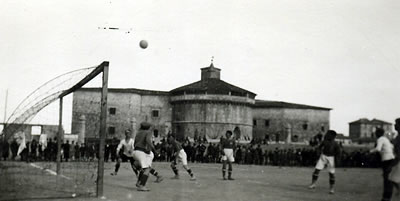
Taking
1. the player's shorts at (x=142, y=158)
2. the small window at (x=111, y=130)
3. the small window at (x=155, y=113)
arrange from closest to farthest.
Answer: the player's shorts at (x=142, y=158), the small window at (x=111, y=130), the small window at (x=155, y=113)

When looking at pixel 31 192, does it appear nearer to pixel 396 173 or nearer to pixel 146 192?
pixel 146 192

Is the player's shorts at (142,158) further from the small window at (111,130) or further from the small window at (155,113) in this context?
the small window at (155,113)

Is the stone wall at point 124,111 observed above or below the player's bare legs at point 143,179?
above

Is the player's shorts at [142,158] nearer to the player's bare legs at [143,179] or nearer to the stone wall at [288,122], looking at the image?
the player's bare legs at [143,179]

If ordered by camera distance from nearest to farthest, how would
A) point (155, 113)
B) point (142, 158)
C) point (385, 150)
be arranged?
point (385, 150) → point (142, 158) → point (155, 113)

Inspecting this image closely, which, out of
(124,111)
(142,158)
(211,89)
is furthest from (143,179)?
(124,111)

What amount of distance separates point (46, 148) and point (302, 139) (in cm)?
4862

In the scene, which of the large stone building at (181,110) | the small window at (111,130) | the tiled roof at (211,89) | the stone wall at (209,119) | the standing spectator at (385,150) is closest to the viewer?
the standing spectator at (385,150)

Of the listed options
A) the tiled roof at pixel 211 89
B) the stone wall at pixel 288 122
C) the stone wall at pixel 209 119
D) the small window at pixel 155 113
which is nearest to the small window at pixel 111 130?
the small window at pixel 155 113

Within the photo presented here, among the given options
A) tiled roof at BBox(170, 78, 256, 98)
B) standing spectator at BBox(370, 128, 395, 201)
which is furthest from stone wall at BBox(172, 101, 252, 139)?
standing spectator at BBox(370, 128, 395, 201)

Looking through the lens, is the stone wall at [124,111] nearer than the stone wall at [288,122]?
Yes

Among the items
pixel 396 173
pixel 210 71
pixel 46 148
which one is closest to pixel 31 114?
pixel 396 173

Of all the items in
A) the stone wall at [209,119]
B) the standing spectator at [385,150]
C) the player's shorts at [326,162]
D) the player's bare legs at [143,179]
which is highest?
the stone wall at [209,119]

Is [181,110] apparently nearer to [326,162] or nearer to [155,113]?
[155,113]
